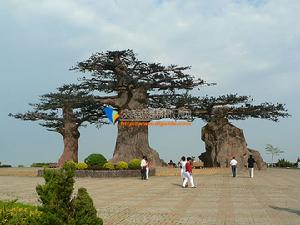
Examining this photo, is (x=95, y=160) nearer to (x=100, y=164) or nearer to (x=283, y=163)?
(x=100, y=164)

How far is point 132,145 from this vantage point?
35125mm

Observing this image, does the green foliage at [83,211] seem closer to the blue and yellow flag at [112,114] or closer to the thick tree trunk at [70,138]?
the blue and yellow flag at [112,114]

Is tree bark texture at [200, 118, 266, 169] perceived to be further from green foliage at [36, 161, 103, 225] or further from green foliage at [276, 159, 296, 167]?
green foliage at [36, 161, 103, 225]

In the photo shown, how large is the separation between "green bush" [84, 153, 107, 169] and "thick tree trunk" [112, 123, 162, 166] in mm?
5351

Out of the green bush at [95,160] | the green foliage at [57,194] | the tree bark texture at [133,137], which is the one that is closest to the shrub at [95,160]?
the green bush at [95,160]

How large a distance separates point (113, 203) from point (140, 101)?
20.8 meters

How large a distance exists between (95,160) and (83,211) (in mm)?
22761

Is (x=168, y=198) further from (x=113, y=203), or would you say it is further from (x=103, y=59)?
(x=103, y=59)

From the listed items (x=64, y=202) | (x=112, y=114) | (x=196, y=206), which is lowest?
(x=196, y=206)

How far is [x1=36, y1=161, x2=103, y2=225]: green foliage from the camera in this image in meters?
6.82

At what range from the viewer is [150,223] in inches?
423

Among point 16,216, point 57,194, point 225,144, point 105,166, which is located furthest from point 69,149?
point 57,194

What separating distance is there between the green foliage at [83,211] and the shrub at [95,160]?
22449 millimetres

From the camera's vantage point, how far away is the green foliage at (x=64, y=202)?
6.82 meters
